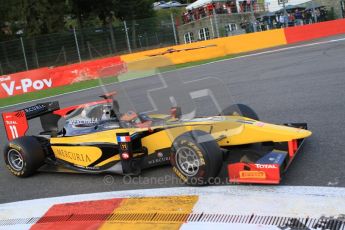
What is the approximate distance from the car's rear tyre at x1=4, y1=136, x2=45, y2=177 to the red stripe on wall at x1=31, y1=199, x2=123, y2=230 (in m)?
1.18

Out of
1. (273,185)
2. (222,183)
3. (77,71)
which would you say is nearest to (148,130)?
(222,183)

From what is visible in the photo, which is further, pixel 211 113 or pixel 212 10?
pixel 212 10

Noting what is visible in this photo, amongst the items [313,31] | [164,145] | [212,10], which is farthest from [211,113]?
[212,10]

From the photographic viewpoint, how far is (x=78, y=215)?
408 centimetres

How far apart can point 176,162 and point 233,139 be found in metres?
0.63

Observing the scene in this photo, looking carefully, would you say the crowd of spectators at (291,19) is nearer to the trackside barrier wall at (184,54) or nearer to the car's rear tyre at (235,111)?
the trackside barrier wall at (184,54)

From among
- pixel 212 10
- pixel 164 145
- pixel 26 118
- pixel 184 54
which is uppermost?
pixel 212 10

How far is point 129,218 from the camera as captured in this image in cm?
387

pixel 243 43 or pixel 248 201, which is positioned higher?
pixel 243 43

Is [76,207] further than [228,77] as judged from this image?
No

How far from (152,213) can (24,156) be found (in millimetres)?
2204

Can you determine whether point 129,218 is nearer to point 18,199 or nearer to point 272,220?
point 272,220

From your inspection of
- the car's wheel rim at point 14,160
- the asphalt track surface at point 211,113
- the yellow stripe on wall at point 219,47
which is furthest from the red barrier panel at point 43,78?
the car's wheel rim at point 14,160

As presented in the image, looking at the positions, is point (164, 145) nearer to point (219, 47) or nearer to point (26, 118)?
point (26, 118)
